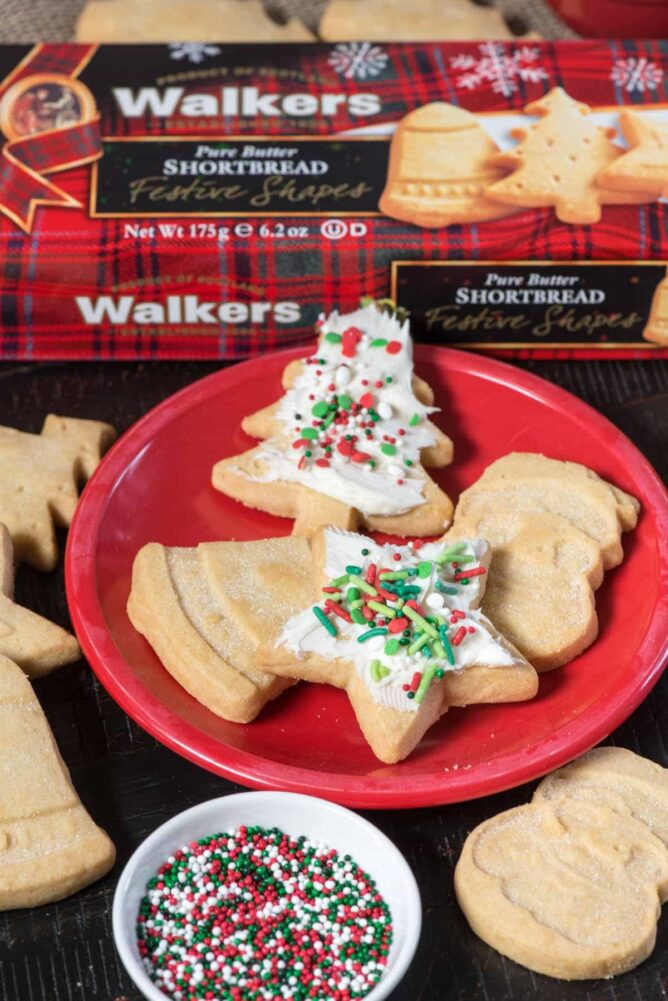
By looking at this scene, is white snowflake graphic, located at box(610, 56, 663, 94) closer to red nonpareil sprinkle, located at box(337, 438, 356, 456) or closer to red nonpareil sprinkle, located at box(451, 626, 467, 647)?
red nonpareil sprinkle, located at box(337, 438, 356, 456)

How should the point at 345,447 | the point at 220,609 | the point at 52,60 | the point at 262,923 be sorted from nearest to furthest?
the point at 262,923 → the point at 220,609 → the point at 345,447 → the point at 52,60

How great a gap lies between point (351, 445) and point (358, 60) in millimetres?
879

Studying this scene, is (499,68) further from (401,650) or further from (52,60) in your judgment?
(401,650)

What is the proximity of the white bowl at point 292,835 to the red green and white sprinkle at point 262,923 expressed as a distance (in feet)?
0.04

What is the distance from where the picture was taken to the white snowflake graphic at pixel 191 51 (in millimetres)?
2480

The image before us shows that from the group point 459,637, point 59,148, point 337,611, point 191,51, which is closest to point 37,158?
point 59,148

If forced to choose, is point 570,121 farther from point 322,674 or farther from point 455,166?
point 322,674

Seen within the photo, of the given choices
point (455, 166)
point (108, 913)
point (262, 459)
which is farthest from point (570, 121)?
point (108, 913)

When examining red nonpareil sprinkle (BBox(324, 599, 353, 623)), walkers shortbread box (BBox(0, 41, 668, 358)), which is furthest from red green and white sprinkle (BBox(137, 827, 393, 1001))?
walkers shortbread box (BBox(0, 41, 668, 358))

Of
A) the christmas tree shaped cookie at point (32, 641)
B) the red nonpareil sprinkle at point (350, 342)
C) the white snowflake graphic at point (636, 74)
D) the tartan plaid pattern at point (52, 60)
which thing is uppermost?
the tartan plaid pattern at point (52, 60)

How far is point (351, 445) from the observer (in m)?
2.08

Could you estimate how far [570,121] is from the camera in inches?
93.9

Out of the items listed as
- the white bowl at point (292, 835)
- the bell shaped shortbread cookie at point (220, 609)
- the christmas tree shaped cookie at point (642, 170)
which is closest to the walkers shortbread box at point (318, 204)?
the christmas tree shaped cookie at point (642, 170)

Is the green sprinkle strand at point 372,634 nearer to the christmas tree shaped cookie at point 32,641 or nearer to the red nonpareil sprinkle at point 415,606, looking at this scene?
the red nonpareil sprinkle at point 415,606
